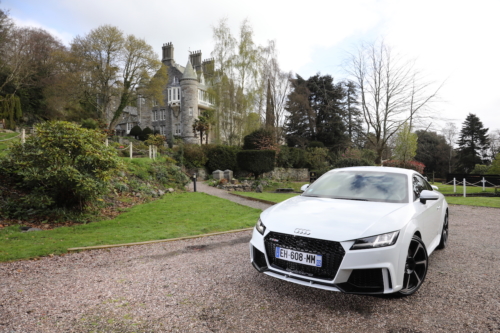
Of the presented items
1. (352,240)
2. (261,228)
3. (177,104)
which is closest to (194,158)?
(261,228)

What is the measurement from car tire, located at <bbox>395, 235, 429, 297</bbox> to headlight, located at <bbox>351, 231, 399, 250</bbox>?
413mm

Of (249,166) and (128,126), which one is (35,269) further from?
(128,126)

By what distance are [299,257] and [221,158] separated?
22.0 meters

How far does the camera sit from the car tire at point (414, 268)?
120 inches

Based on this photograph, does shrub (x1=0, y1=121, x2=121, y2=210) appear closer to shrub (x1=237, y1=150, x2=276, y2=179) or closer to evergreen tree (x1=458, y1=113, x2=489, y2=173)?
shrub (x1=237, y1=150, x2=276, y2=179)

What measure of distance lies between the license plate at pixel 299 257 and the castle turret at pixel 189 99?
36876 mm

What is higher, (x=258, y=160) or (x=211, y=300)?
(x=258, y=160)

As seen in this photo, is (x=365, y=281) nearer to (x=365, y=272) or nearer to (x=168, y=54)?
(x=365, y=272)

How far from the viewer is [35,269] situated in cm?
419

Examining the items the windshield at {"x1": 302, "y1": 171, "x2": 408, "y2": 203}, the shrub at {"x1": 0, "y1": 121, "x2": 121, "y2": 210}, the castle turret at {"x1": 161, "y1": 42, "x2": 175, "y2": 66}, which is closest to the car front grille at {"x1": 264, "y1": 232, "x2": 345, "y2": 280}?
the windshield at {"x1": 302, "y1": 171, "x2": 408, "y2": 203}

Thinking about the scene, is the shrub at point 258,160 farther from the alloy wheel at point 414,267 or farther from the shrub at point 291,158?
the alloy wheel at point 414,267

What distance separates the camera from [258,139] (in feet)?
85.7

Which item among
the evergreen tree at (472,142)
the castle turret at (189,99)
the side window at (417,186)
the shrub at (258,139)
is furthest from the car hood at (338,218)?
the evergreen tree at (472,142)

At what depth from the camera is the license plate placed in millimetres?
2826
